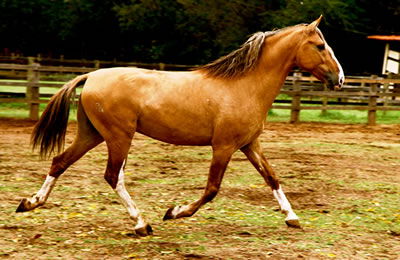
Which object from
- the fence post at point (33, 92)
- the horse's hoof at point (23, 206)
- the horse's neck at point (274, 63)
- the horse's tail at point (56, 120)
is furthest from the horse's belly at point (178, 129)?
the fence post at point (33, 92)

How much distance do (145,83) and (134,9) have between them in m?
29.6

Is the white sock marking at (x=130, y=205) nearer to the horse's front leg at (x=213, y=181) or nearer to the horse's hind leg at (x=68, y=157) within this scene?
the horse's front leg at (x=213, y=181)

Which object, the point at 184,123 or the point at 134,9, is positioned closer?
the point at 184,123

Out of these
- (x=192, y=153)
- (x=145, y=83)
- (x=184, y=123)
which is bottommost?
(x=192, y=153)

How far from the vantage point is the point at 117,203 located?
6.15 metres

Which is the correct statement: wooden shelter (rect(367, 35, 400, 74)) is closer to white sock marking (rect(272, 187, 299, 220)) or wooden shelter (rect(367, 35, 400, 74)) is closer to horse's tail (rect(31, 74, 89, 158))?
white sock marking (rect(272, 187, 299, 220))

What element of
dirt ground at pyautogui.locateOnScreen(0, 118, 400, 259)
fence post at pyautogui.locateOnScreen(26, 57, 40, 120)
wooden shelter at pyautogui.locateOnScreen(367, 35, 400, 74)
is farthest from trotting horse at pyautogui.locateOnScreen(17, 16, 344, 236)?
wooden shelter at pyautogui.locateOnScreen(367, 35, 400, 74)

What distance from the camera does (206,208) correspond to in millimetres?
6082

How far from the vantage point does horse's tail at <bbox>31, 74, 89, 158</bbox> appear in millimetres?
5469

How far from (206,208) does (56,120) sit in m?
1.88

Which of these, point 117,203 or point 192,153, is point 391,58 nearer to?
point 192,153

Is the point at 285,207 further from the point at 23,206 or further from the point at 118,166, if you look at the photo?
the point at 23,206

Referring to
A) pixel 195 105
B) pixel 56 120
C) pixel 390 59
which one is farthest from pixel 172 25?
pixel 195 105

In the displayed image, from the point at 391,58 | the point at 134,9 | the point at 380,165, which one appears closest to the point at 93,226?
the point at 380,165
